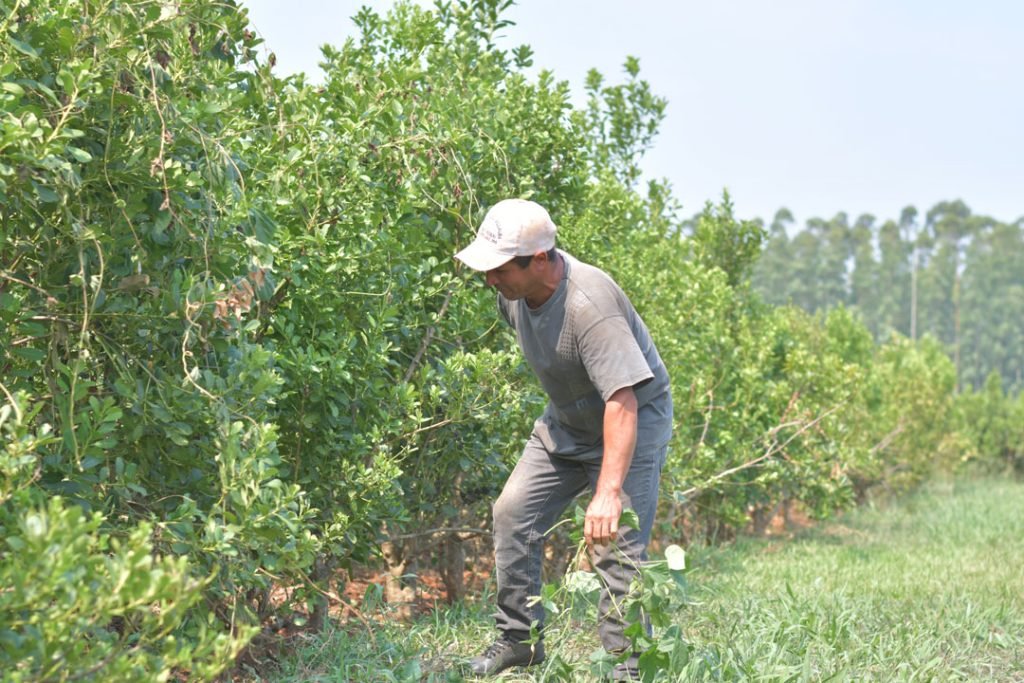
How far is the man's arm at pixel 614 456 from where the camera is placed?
357 centimetres

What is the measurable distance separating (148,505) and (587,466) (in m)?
1.61

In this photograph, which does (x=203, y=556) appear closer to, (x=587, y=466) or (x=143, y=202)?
(x=143, y=202)

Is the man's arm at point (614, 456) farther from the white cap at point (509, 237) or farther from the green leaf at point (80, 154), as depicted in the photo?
the green leaf at point (80, 154)

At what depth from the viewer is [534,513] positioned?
4.12 m

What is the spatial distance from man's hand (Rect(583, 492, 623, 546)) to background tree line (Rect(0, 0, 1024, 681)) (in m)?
0.90

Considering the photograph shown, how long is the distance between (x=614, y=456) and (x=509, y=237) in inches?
32.5

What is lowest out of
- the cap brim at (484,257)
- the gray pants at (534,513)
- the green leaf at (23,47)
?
the gray pants at (534,513)

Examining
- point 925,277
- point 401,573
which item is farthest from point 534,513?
point 925,277

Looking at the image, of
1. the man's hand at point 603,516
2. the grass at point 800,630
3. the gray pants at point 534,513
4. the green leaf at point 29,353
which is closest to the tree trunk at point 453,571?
the grass at point 800,630

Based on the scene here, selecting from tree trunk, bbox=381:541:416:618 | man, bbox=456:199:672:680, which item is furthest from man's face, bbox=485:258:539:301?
tree trunk, bbox=381:541:416:618

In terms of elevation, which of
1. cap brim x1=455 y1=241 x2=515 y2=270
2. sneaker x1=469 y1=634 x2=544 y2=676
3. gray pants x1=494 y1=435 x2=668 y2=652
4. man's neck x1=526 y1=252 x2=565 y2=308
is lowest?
sneaker x1=469 y1=634 x2=544 y2=676

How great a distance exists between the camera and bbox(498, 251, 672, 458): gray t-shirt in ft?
11.9

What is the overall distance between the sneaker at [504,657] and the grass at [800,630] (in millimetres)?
52

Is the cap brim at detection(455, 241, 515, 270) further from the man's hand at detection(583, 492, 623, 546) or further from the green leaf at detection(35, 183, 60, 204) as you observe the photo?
the green leaf at detection(35, 183, 60, 204)
